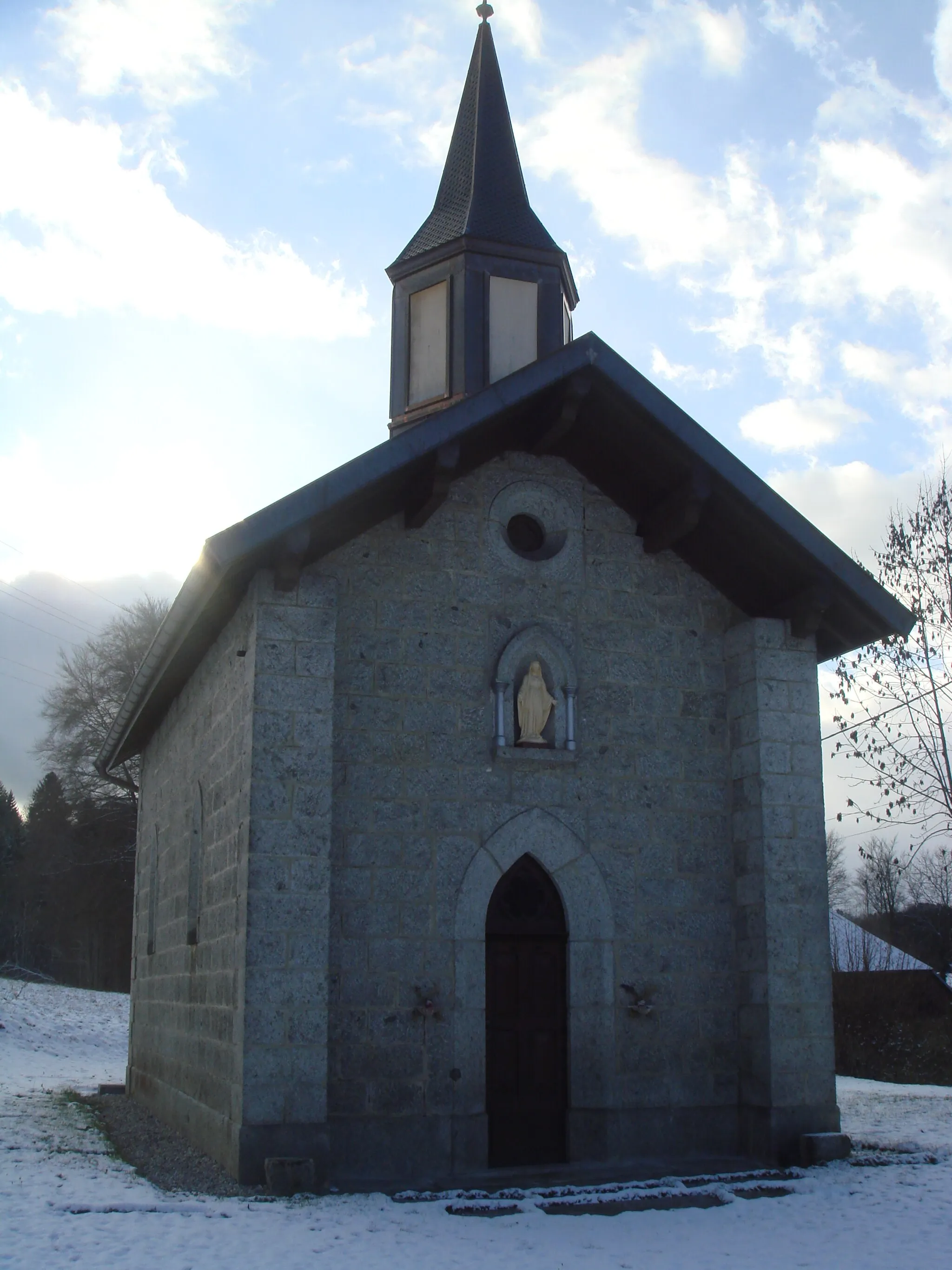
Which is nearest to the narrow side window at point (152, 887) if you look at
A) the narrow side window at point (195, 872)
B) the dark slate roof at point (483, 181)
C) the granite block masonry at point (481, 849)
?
the narrow side window at point (195, 872)

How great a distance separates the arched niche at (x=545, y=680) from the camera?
361 inches

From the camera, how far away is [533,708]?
30.3ft

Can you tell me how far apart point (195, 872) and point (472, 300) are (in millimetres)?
5898

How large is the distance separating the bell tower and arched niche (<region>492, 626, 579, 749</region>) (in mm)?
3141

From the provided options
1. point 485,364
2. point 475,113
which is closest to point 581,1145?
point 485,364

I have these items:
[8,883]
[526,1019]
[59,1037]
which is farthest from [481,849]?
[8,883]

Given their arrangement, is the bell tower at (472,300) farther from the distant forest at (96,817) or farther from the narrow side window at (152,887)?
the distant forest at (96,817)

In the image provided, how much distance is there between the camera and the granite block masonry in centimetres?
816

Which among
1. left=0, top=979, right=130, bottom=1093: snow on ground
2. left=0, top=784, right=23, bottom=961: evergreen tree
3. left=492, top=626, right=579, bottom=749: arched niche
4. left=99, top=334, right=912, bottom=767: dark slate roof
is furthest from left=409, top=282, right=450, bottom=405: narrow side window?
left=0, top=784, right=23, bottom=961: evergreen tree

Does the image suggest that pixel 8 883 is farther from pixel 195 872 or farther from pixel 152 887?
pixel 195 872

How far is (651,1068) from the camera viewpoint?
899 cm

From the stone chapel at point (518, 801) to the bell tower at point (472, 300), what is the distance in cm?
226

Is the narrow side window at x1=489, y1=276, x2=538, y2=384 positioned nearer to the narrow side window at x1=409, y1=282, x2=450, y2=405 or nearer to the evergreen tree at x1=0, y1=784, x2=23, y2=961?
the narrow side window at x1=409, y1=282, x2=450, y2=405

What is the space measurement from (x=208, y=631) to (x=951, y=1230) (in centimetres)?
675
